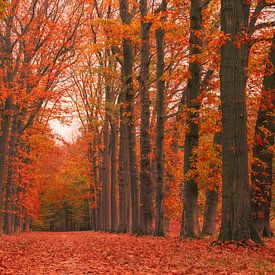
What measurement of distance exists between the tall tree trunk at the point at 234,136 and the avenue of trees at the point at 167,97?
25 millimetres

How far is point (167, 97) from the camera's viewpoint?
2494 cm

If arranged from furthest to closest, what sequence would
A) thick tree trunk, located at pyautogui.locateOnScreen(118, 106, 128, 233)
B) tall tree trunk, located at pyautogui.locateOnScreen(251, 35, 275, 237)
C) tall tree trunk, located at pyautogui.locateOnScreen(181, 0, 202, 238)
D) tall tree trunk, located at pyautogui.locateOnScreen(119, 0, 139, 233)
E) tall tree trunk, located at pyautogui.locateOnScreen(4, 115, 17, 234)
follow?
thick tree trunk, located at pyautogui.locateOnScreen(118, 106, 128, 233) → tall tree trunk, located at pyautogui.locateOnScreen(4, 115, 17, 234) → tall tree trunk, located at pyautogui.locateOnScreen(119, 0, 139, 233) → tall tree trunk, located at pyautogui.locateOnScreen(181, 0, 202, 238) → tall tree trunk, located at pyautogui.locateOnScreen(251, 35, 275, 237)

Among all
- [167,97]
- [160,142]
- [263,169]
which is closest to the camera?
[263,169]

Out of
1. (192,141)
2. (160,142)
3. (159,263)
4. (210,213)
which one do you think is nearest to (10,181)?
(160,142)

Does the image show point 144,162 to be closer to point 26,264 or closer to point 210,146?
point 210,146

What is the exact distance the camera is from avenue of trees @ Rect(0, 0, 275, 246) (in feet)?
36.9

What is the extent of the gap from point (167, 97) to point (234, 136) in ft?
46.1

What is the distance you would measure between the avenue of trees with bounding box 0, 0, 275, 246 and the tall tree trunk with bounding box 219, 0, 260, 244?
0.03 m

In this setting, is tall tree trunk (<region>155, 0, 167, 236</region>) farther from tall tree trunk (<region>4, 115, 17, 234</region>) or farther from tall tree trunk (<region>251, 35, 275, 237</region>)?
tall tree trunk (<region>4, 115, 17, 234</region>)

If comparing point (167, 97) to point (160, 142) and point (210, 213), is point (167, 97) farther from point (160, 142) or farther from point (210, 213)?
point (210, 213)

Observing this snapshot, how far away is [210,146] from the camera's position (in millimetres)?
13508

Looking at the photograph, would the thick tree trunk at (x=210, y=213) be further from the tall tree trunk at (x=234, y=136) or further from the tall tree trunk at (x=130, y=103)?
the tall tree trunk at (x=234, y=136)

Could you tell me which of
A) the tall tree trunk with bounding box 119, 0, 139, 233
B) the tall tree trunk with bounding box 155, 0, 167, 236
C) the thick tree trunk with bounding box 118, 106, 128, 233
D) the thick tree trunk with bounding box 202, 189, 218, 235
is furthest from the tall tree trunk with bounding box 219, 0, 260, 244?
the thick tree trunk with bounding box 118, 106, 128, 233

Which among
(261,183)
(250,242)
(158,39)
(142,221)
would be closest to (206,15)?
(158,39)
